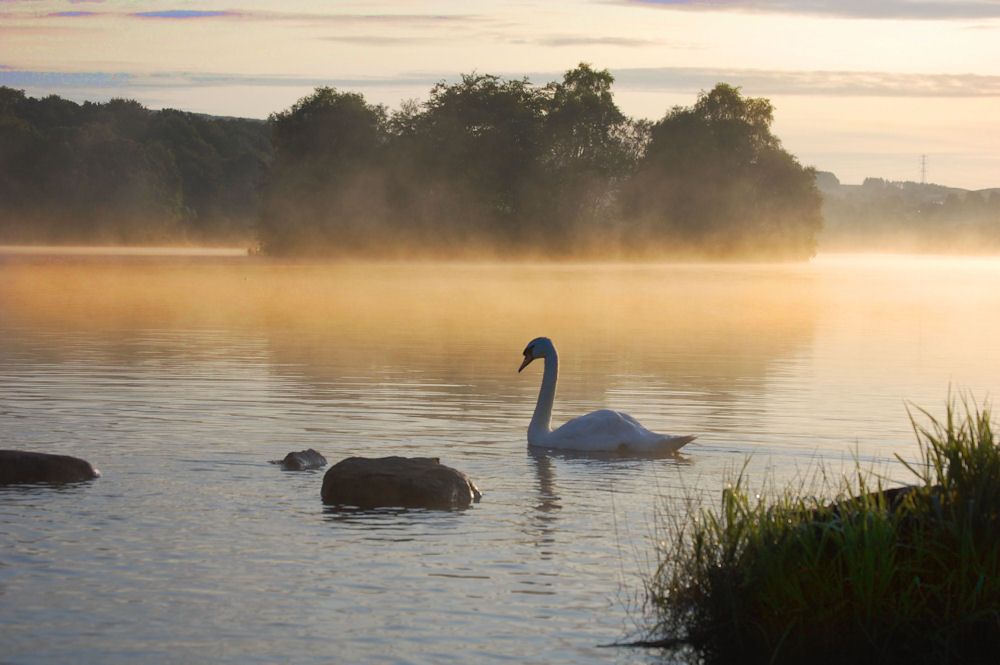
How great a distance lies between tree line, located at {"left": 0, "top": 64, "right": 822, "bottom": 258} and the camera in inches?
3440

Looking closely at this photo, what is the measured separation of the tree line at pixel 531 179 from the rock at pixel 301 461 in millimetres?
75947

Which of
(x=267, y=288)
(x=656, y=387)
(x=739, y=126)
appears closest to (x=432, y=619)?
(x=656, y=387)

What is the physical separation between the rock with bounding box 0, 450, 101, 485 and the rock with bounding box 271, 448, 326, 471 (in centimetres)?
157

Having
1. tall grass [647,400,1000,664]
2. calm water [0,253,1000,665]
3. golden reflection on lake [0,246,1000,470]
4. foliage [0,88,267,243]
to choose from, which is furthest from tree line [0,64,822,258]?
tall grass [647,400,1000,664]

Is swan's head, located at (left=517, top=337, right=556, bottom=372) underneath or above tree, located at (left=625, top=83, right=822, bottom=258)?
underneath

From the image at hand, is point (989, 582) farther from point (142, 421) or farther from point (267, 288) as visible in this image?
point (267, 288)

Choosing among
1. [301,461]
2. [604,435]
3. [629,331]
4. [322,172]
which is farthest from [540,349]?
[322,172]

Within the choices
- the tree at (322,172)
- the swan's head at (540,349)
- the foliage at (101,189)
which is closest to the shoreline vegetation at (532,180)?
the tree at (322,172)

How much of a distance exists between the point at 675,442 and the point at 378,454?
258cm

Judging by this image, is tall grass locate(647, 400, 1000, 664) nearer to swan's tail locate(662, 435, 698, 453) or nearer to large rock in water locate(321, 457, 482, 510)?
large rock in water locate(321, 457, 482, 510)

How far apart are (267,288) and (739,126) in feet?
170

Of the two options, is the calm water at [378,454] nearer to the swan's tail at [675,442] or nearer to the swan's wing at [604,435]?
the swan's tail at [675,442]

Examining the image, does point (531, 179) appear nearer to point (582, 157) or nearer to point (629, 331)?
point (582, 157)

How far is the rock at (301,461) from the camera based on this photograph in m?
11.0
